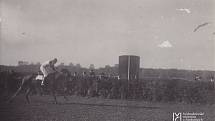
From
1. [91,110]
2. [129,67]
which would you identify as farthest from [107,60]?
[91,110]

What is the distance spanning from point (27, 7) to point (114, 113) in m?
0.76

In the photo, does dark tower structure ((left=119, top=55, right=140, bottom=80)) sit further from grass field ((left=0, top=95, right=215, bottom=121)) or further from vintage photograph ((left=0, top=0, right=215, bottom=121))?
grass field ((left=0, top=95, right=215, bottom=121))

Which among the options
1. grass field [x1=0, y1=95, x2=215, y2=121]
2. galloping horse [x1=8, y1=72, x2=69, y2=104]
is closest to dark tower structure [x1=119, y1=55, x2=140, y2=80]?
grass field [x1=0, y1=95, x2=215, y2=121]

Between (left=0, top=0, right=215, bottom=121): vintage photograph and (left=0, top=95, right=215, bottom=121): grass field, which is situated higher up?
(left=0, top=0, right=215, bottom=121): vintage photograph

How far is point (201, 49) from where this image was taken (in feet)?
7.70

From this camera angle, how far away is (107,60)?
201cm

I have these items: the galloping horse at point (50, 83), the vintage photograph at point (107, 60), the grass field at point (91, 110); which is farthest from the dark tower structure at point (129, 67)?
the galloping horse at point (50, 83)

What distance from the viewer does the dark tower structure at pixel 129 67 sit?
206 cm

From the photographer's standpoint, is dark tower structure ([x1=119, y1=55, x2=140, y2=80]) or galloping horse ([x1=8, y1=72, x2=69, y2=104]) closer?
galloping horse ([x1=8, y1=72, x2=69, y2=104])

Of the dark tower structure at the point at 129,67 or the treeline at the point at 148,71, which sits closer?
the treeline at the point at 148,71

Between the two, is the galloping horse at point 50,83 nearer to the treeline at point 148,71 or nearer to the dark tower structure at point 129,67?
the treeline at point 148,71

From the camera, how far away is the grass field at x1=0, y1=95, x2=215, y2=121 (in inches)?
70.2

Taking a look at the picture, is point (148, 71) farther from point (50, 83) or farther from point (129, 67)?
point (50, 83)

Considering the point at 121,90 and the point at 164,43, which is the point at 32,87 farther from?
the point at 164,43
